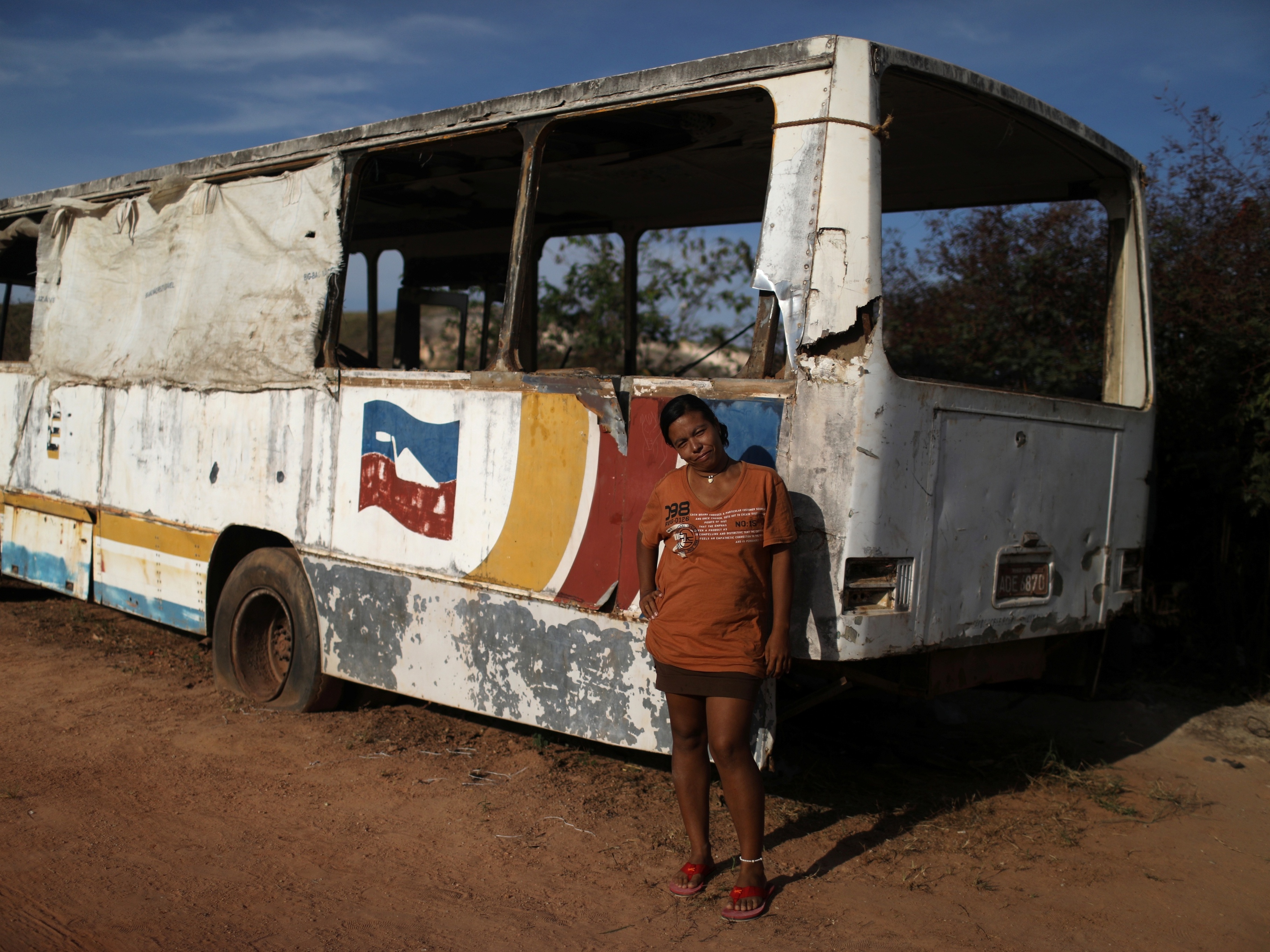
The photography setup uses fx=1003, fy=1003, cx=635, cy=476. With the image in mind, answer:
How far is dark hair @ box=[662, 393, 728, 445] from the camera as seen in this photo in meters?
3.22

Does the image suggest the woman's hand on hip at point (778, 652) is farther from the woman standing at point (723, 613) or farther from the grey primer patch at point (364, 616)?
the grey primer patch at point (364, 616)

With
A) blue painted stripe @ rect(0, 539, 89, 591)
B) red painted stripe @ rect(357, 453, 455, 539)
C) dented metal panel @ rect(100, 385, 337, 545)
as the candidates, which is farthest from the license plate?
blue painted stripe @ rect(0, 539, 89, 591)

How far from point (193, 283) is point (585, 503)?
3266 mm

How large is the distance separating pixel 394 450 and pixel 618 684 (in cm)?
166

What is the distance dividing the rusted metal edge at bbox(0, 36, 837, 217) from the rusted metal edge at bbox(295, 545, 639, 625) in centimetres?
195

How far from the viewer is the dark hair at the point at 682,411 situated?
3.22 m

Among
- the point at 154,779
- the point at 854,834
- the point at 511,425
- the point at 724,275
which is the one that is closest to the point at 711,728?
the point at 854,834

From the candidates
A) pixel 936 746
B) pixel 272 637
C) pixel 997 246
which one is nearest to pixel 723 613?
pixel 936 746

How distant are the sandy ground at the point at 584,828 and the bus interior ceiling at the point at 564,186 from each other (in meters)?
1.98

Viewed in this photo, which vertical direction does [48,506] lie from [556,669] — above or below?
above

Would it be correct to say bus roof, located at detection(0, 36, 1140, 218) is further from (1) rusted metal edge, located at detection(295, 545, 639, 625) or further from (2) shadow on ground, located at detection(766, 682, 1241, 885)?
(2) shadow on ground, located at detection(766, 682, 1241, 885)

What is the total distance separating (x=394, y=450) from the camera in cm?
469

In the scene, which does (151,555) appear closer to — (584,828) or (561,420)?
(561,420)

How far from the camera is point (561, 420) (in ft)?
13.2
